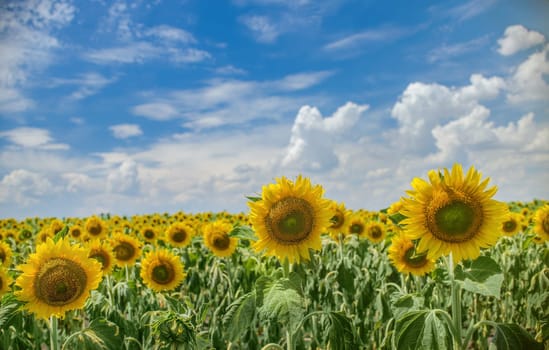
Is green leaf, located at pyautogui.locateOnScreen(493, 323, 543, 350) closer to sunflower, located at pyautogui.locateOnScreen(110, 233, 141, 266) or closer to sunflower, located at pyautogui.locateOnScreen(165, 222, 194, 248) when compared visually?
sunflower, located at pyautogui.locateOnScreen(110, 233, 141, 266)

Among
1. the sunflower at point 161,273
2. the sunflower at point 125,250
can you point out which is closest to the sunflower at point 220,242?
the sunflower at point 125,250

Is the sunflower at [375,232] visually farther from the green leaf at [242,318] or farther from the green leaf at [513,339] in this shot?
the green leaf at [242,318]

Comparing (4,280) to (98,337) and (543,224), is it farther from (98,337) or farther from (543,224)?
(543,224)

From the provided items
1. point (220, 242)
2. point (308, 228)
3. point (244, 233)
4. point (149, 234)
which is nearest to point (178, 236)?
point (220, 242)

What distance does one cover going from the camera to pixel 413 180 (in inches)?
133

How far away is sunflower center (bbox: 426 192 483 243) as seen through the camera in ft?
10.9

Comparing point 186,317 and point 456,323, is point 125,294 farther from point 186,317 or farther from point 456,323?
point 456,323

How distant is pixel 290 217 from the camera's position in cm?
350

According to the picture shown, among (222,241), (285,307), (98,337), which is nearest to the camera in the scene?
(285,307)

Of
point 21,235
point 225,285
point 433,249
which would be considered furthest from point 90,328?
point 21,235

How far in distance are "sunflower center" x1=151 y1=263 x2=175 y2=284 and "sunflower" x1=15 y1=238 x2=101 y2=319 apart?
2.50 metres

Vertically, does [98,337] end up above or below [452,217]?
below

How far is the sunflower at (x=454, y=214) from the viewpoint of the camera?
3.33 meters

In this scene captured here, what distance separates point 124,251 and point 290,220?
4415 mm
